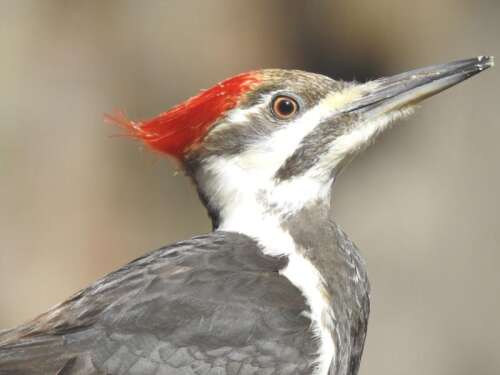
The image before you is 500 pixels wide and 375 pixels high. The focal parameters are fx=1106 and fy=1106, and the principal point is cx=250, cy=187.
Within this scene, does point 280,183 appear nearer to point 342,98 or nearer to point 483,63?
point 342,98

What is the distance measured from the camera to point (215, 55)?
29.0 feet

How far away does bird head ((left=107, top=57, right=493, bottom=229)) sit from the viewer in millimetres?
4402

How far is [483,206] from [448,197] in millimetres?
280

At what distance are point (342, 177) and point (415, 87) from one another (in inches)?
181

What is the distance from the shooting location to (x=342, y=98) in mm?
4465

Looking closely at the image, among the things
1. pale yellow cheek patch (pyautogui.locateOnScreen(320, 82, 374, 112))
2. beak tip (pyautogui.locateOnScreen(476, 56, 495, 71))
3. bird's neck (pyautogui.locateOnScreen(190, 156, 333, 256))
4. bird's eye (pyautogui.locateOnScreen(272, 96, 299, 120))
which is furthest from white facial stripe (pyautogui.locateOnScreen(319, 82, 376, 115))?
beak tip (pyautogui.locateOnScreen(476, 56, 495, 71))

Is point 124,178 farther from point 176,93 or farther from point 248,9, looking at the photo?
point 248,9

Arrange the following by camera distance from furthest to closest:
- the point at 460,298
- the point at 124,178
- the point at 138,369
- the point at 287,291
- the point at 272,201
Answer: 1. the point at 124,178
2. the point at 460,298
3. the point at 272,201
4. the point at 287,291
5. the point at 138,369

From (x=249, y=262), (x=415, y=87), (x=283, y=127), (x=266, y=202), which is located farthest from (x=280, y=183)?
(x=415, y=87)

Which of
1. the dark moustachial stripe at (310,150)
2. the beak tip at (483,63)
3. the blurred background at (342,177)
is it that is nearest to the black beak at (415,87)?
the beak tip at (483,63)

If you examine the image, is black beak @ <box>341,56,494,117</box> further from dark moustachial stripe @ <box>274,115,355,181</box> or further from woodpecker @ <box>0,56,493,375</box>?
dark moustachial stripe @ <box>274,115,355,181</box>

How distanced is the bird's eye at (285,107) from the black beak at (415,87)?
0.66 feet

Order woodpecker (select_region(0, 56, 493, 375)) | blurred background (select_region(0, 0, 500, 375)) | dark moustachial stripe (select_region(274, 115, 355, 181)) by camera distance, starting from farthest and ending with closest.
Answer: blurred background (select_region(0, 0, 500, 375)) < dark moustachial stripe (select_region(274, 115, 355, 181)) < woodpecker (select_region(0, 56, 493, 375))

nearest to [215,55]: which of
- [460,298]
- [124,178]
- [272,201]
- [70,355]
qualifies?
[124,178]
